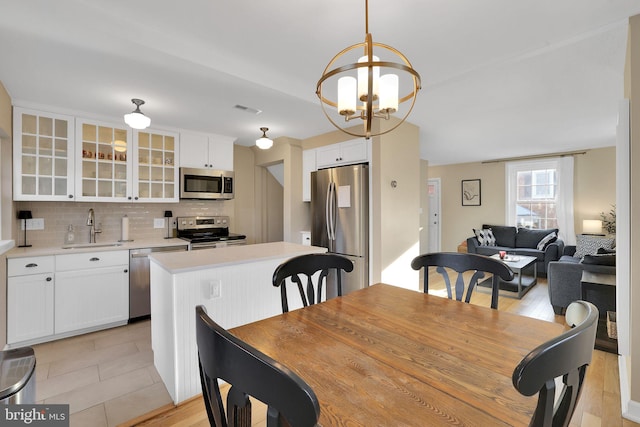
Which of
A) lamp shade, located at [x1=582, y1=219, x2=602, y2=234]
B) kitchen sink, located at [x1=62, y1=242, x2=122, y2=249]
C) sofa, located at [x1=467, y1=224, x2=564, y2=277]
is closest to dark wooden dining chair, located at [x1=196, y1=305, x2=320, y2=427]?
kitchen sink, located at [x1=62, y1=242, x2=122, y2=249]

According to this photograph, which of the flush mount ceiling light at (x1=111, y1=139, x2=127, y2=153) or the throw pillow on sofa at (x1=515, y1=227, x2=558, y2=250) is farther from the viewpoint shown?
the throw pillow on sofa at (x1=515, y1=227, x2=558, y2=250)

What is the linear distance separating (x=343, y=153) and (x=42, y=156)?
10.4ft

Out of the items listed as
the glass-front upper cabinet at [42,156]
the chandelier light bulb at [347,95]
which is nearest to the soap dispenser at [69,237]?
the glass-front upper cabinet at [42,156]

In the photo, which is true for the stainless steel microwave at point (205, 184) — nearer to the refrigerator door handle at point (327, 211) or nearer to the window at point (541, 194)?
the refrigerator door handle at point (327, 211)

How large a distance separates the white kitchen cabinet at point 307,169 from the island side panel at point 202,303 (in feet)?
7.15

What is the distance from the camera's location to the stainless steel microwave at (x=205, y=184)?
3783 mm

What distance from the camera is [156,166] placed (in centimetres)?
363

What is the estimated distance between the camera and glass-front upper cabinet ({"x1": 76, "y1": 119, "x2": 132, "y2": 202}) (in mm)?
3143

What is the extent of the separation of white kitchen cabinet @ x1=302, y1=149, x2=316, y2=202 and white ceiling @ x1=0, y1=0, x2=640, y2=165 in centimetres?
94

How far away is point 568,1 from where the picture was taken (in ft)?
5.25

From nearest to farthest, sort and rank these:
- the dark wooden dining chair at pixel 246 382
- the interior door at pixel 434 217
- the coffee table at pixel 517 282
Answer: the dark wooden dining chair at pixel 246 382 → the coffee table at pixel 517 282 → the interior door at pixel 434 217

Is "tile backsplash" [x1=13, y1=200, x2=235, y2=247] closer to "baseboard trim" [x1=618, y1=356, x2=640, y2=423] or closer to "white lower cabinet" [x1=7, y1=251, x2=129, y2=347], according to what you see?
"white lower cabinet" [x1=7, y1=251, x2=129, y2=347]

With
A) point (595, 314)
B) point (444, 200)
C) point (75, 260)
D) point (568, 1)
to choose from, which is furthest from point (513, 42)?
point (444, 200)

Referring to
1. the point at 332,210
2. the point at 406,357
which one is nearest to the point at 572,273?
the point at 332,210
